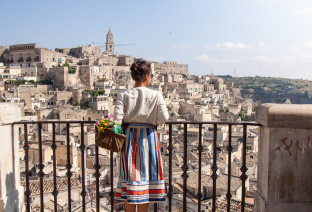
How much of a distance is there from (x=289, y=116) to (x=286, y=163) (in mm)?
488

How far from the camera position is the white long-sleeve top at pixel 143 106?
3.06 m

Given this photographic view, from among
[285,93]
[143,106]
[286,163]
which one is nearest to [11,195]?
[143,106]

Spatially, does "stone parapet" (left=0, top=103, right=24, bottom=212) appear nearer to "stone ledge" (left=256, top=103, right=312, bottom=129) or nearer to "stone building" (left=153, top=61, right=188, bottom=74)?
"stone ledge" (left=256, top=103, right=312, bottom=129)

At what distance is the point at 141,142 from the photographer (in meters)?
3.09

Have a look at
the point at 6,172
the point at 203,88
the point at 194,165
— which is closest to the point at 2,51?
the point at 203,88

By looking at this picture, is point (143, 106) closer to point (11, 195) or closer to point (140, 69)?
point (140, 69)

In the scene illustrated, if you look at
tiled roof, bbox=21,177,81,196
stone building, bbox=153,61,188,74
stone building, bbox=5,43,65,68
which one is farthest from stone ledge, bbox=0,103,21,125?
stone building, bbox=153,61,188,74

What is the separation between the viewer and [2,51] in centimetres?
6556

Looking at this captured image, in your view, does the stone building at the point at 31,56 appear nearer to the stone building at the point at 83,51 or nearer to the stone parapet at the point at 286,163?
the stone building at the point at 83,51

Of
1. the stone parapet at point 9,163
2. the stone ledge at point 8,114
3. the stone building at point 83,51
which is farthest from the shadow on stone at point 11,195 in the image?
the stone building at point 83,51

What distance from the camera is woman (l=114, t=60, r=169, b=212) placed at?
121 inches

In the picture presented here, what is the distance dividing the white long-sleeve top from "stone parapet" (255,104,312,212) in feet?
3.59

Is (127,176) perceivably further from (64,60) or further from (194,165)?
(64,60)

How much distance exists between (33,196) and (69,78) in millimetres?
43385
